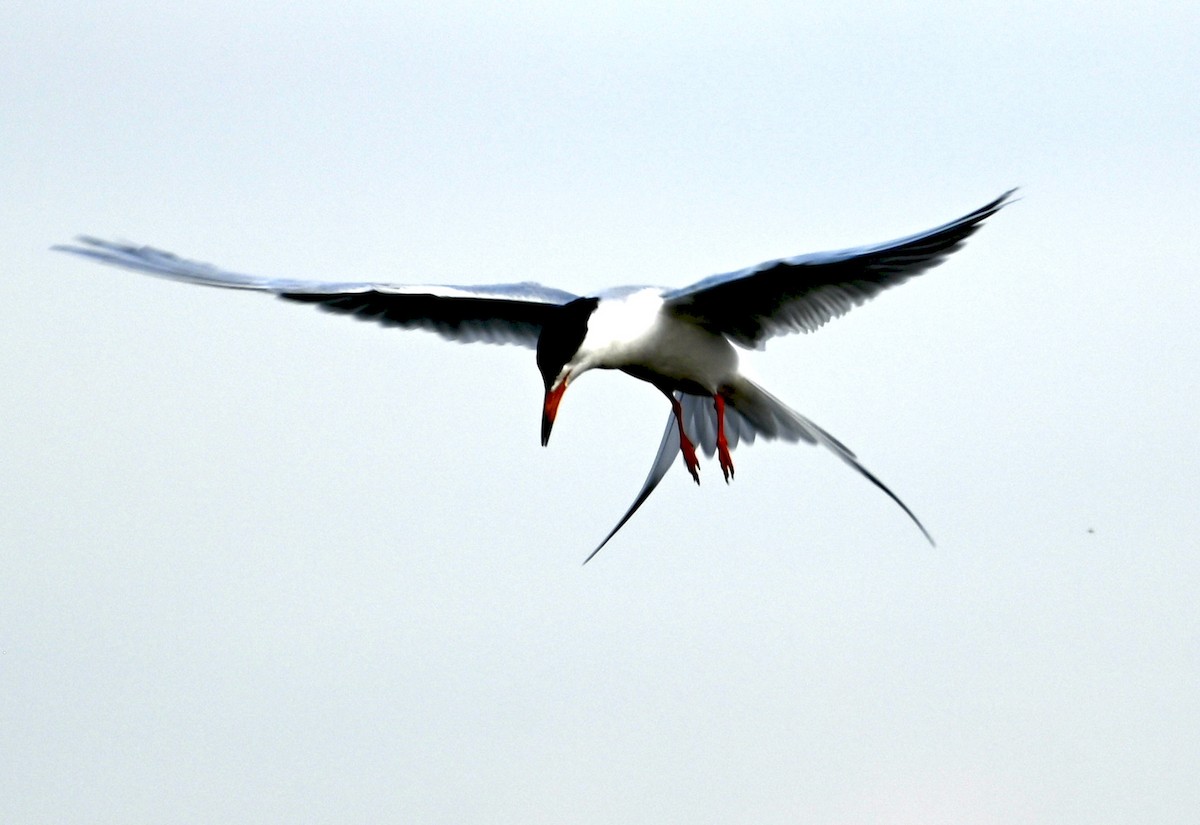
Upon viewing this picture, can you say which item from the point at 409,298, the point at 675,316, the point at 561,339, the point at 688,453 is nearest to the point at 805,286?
the point at 675,316

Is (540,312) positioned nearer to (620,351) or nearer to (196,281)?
(620,351)

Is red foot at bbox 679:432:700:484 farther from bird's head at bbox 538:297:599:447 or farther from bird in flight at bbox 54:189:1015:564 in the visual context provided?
bird's head at bbox 538:297:599:447

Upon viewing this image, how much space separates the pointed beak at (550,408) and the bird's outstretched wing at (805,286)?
→ 868mm

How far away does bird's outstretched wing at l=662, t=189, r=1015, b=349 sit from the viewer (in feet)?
31.5

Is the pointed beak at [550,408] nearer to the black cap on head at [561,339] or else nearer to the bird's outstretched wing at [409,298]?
the black cap on head at [561,339]

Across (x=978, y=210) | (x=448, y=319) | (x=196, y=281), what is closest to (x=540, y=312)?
(x=448, y=319)

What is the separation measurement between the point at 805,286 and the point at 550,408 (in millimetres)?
1753

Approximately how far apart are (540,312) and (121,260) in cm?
254

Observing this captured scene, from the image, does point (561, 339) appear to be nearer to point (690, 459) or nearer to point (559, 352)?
point (559, 352)

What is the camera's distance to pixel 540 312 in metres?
11.4

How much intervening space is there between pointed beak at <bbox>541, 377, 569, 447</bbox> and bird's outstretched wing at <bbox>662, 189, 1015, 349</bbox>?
2.85 ft

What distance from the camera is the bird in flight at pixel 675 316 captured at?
31.9ft

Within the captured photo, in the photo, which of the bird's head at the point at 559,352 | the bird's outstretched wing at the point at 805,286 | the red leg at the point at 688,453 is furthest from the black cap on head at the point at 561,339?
the red leg at the point at 688,453

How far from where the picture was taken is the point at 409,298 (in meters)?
11.2
